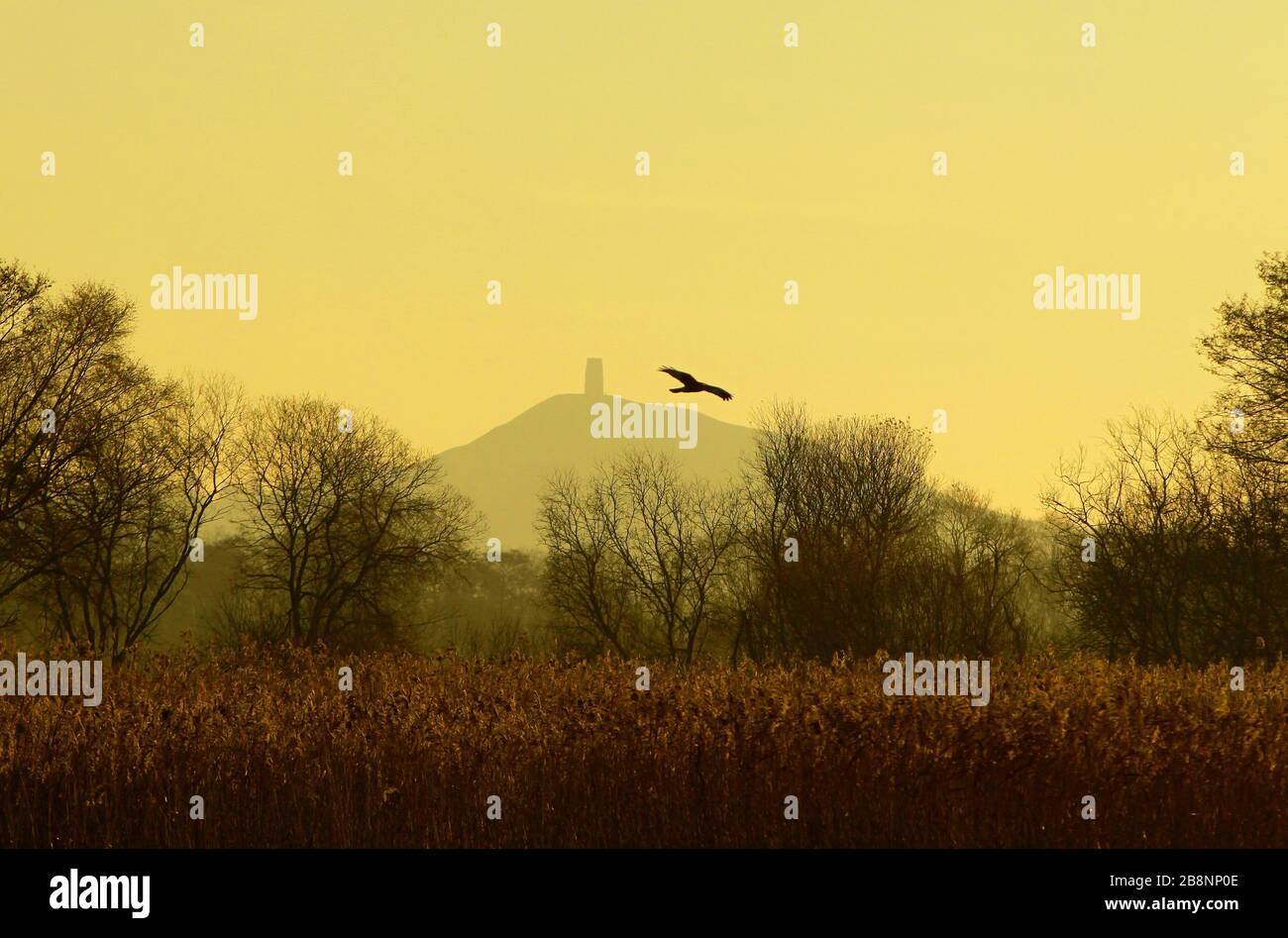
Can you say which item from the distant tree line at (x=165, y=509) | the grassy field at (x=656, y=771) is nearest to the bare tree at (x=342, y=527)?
the distant tree line at (x=165, y=509)

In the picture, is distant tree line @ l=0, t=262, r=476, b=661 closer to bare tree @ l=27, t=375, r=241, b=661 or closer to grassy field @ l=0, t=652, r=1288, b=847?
bare tree @ l=27, t=375, r=241, b=661

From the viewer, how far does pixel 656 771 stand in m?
13.4

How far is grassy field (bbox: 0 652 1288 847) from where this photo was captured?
12.6m

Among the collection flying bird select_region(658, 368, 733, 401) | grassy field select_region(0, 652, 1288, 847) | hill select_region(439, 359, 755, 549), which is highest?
hill select_region(439, 359, 755, 549)

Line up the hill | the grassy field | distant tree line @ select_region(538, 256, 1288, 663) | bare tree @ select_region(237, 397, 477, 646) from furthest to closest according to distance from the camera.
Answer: the hill → bare tree @ select_region(237, 397, 477, 646) → distant tree line @ select_region(538, 256, 1288, 663) → the grassy field

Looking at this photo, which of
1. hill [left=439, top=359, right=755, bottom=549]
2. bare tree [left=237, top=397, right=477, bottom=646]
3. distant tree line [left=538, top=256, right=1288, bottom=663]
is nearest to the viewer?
distant tree line [left=538, top=256, right=1288, bottom=663]

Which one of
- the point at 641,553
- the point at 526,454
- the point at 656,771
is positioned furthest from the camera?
the point at 526,454

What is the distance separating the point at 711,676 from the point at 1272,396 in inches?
1028

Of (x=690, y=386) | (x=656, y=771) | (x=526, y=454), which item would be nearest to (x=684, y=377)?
(x=690, y=386)

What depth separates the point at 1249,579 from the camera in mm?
38688

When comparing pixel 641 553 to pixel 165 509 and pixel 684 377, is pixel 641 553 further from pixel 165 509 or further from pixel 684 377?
pixel 684 377

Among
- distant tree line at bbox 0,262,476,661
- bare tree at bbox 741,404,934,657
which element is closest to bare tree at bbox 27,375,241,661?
distant tree line at bbox 0,262,476,661

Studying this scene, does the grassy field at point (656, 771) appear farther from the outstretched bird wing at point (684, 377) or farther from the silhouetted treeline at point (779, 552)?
the silhouetted treeline at point (779, 552)
